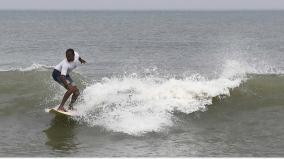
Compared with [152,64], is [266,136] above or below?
below

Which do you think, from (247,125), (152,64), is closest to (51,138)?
(247,125)

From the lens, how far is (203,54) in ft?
110

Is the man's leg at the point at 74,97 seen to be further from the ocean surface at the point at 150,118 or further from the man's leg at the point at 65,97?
the ocean surface at the point at 150,118

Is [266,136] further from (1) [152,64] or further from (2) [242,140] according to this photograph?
(1) [152,64]

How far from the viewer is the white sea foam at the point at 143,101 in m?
10.8

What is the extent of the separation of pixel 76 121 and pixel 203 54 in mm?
23038

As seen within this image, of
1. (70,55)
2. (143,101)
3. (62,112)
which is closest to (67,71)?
(70,55)

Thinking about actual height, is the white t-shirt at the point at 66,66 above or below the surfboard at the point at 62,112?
above

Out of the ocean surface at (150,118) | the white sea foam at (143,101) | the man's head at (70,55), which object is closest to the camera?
the ocean surface at (150,118)

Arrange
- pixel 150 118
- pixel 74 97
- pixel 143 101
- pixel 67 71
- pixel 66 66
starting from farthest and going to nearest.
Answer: pixel 143 101, pixel 74 97, pixel 67 71, pixel 66 66, pixel 150 118

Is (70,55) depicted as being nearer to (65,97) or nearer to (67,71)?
(67,71)

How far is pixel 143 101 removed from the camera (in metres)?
12.2

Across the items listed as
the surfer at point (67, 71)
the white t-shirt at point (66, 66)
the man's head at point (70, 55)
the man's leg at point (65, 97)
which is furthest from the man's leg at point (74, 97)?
the man's head at point (70, 55)

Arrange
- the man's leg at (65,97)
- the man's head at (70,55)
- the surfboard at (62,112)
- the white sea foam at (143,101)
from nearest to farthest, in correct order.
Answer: the white sea foam at (143,101) < the man's head at (70,55) < the man's leg at (65,97) < the surfboard at (62,112)
